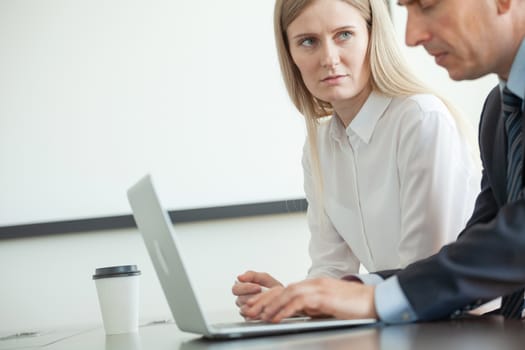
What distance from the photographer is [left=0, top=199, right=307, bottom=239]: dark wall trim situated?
3.17m

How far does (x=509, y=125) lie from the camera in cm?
139

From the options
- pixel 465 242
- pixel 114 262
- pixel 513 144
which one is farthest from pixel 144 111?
pixel 465 242

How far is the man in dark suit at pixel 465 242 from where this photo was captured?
3.84ft

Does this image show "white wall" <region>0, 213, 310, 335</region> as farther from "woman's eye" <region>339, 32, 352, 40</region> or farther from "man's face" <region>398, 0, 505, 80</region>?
"man's face" <region>398, 0, 505, 80</region>

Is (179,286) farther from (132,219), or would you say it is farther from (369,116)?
(132,219)

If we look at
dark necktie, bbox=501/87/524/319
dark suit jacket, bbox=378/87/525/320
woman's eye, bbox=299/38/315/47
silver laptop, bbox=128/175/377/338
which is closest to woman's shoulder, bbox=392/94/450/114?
woman's eye, bbox=299/38/315/47

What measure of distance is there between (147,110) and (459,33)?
2.11 meters

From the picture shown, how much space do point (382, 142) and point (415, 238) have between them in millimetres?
303

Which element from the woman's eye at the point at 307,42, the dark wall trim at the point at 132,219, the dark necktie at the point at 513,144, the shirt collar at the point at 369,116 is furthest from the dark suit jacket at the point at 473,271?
the dark wall trim at the point at 132,219

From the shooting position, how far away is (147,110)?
325 cm

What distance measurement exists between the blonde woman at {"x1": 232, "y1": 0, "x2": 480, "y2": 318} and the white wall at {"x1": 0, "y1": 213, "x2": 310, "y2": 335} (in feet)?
3.12

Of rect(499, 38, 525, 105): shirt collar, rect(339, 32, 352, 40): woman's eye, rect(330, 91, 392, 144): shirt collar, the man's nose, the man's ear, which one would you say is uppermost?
the man's ear

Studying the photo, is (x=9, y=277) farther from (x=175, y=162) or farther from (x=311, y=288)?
(x=311, y=288)

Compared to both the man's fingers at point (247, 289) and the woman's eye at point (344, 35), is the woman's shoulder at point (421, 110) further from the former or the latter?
the man's fingers at point (247, 289)
